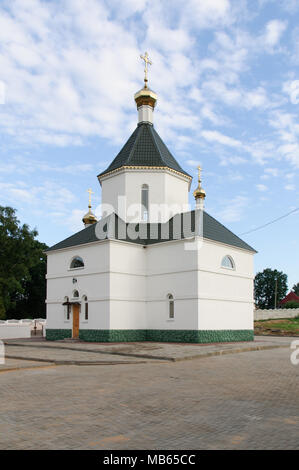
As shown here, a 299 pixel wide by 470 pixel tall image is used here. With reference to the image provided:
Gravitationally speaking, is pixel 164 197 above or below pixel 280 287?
above

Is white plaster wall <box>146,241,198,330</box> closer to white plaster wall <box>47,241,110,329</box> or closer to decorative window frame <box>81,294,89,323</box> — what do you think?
white plaster wall <box>47,241,110,329</box>

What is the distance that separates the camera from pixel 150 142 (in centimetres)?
2731

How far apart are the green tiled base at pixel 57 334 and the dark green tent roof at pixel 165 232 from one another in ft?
15.6

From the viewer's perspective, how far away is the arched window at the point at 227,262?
2316 cm

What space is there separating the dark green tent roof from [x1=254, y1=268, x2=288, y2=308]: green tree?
7603cm

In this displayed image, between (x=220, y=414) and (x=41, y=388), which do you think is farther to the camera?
(x=41, y=388)

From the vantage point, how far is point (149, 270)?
23453 mm

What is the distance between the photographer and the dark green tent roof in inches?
890

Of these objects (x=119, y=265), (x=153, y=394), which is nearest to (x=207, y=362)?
(x=153, y=394)

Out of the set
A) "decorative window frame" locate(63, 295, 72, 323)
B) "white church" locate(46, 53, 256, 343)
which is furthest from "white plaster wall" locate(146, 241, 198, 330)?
"decorative window frame" locate(63, 295, 72, 323)

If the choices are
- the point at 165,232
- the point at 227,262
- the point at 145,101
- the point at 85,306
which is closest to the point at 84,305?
Result: the point at 85,306

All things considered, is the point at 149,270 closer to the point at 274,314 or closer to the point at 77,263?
the point at 77,263
